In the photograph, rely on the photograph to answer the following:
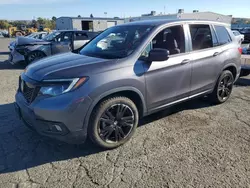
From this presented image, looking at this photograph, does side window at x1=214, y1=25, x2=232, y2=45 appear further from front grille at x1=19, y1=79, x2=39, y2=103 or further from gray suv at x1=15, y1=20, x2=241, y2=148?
front grille at x1=19, y1=79, x2=39, y2=103

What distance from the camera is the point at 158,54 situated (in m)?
3.25

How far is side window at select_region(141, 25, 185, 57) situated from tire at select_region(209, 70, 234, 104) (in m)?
1.43

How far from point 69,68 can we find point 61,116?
681 mm

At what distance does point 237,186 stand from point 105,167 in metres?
1.58

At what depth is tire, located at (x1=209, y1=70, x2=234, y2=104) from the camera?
4.80 metres

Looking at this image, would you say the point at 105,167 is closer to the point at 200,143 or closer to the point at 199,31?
the point at 200,143

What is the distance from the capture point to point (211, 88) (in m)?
4.65

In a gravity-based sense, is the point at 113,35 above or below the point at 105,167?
above

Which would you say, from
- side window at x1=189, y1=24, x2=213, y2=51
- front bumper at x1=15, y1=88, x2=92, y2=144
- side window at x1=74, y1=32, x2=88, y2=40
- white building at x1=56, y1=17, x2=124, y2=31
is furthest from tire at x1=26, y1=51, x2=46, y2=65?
white building at x1=56, y1=17, x2=124, y2=31

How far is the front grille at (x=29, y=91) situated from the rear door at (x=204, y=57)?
2685 millimetres

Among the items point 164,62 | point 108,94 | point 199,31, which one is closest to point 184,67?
point 164,62

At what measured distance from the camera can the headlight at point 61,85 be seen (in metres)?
2.81

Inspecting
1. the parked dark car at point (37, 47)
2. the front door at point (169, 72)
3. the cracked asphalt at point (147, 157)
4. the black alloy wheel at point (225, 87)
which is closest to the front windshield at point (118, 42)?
the front door at point (169, 72)

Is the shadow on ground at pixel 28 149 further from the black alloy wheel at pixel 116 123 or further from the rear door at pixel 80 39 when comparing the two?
the rear door at pixel 80 39
